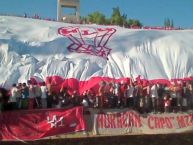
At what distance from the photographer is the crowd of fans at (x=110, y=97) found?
16.3 meters

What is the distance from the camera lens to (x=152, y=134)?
17125 mm

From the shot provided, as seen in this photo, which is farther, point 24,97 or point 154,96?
point 154,96

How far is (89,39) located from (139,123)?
8.40m

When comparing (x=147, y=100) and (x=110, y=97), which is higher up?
(x=110, y=97)

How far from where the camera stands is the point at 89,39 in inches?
955

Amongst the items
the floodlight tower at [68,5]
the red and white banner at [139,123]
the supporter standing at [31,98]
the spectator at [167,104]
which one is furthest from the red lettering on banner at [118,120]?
the floodlight tower at [68,5]

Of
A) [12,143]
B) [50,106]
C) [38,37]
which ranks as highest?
[38,37]

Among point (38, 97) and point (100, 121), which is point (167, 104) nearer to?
point (100, 121)

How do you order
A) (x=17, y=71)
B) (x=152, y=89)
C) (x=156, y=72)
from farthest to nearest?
(x=156, y=72), (x=17, y=71), (x=152, y=89)

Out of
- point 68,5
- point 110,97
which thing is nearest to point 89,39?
point 110,97

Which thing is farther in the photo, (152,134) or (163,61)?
(163,61)

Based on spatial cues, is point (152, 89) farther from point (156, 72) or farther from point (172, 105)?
point (156, 72)

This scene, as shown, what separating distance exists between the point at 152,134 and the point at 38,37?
30.2 feet

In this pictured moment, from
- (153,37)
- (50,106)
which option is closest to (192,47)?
(153,37)
